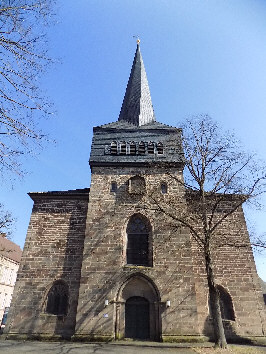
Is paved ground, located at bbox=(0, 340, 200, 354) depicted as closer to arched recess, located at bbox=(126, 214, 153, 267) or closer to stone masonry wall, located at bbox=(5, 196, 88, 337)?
stone masonry wall, located at bbox=(5, 196, 88, 337)

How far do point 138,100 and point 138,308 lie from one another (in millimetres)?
14486

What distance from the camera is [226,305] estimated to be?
1245cm

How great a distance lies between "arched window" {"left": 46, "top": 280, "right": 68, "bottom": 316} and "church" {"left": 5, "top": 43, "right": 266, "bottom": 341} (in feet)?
0.15

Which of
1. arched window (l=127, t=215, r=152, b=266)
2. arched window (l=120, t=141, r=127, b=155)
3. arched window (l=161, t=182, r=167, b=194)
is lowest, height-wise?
arched window (l=127, t=215, r=152, b=266)

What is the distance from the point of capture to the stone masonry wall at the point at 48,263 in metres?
11.9

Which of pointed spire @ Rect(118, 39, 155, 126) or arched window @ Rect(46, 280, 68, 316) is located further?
pointed spire @ Rect(118, 39, 155, 126)

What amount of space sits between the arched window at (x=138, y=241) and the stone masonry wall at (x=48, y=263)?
2.59 metres

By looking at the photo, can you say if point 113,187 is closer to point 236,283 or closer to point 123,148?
point 123,148

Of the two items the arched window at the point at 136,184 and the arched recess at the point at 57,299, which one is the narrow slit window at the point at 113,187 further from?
the arched recess at the point at 57,299

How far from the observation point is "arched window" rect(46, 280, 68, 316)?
12367mm

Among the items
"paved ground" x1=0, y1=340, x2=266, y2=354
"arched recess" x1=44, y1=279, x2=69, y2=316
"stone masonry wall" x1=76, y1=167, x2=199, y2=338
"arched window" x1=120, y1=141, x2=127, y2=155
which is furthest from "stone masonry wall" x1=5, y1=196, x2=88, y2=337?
"arched window" x1=120, y1=141, x2=127, y2=155

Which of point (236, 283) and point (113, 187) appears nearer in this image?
point (236, 283)

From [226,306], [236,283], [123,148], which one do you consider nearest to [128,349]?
[226,306]

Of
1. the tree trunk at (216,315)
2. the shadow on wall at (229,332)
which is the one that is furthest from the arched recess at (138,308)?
the tree trunk at (216,315)
